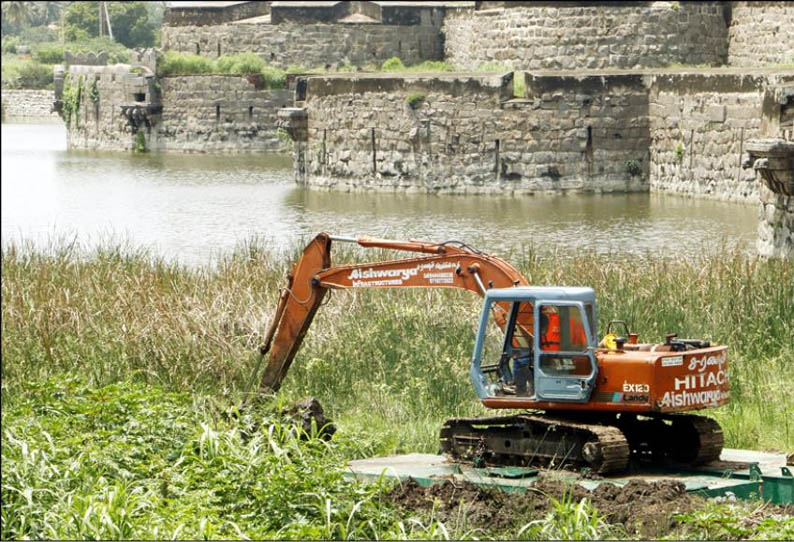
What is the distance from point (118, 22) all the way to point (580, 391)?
266ft

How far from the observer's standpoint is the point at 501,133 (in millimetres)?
32812

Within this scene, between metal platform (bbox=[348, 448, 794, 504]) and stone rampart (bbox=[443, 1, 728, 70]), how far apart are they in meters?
25.4

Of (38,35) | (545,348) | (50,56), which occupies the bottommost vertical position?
(545,348)

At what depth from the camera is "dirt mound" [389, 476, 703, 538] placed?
983 centimetres

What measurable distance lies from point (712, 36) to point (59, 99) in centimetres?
2276

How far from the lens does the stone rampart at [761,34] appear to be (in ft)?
113


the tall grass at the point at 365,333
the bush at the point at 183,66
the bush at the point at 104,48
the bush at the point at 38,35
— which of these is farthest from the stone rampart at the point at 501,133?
the bush at the point at 38,35

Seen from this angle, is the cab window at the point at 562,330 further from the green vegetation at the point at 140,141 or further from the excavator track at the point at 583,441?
the green vegetation at the point at 140,141

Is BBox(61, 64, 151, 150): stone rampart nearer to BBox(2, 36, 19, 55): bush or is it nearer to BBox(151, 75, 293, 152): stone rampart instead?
BBox(151, 75, 293, 152): stone rampart

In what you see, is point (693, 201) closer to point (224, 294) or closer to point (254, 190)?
point (254, 190)

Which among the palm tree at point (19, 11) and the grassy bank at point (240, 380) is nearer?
the grassy bank at point (240, 380)

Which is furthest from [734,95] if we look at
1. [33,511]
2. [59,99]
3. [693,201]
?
[59,99]

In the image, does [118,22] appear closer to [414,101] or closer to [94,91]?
[94,91]

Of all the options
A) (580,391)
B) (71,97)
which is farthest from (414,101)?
(580,391)
